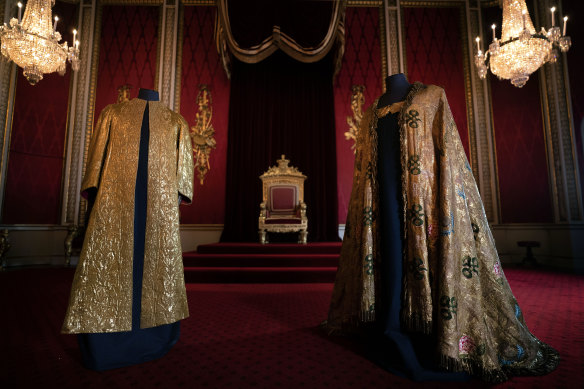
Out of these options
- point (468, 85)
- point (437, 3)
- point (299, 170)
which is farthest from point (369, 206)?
point (437, 3)

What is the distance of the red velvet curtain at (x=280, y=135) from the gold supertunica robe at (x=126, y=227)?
3708 millimetres

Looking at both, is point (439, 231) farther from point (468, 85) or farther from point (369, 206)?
point (468, 85)

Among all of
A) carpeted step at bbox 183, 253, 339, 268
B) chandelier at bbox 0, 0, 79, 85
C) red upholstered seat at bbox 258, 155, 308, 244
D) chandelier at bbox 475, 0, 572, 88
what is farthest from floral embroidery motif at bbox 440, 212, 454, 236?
chandelier at bbox 0, 0, 79, 85

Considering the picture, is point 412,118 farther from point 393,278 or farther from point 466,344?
point 466,344

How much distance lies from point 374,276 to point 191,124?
485 centimetres

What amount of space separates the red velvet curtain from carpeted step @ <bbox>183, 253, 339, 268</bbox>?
4.41 ft

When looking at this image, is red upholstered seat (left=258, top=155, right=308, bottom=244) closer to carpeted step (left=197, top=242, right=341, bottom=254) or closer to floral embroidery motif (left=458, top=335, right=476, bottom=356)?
carpeted step (left=197, top=242, right=341, bottom=254)

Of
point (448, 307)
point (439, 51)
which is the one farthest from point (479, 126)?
point (448, 307)

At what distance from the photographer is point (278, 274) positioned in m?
3.72

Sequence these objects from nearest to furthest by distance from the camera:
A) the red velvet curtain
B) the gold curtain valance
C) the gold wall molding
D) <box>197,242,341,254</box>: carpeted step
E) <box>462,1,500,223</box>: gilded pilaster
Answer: <box>197,242,341,254</box>: carpeted step → the gold curtain valance → <box>462,1,500,223</box>: gilded pilaster → the red velvet curtain → the gold wall molding

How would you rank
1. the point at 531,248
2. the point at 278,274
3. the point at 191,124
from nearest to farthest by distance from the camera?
the point at 278,274
the point at 531,248
the point at 191,124

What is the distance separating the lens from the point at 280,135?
5719 millimetres

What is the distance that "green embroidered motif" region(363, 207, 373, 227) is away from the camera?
1.61 metres

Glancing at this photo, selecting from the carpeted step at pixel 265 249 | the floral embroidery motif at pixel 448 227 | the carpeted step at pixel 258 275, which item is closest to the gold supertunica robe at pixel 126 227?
the floral embroidery motif at pixel 448 227
